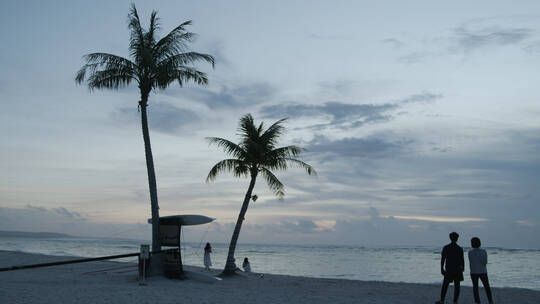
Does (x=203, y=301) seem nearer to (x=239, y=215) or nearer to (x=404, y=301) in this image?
(x=404, y=301)

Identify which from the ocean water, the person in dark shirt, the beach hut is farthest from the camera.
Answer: the ocean water

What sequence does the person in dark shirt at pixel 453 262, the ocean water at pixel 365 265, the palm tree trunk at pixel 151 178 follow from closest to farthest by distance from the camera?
the person in dark shirt at pixel 453 262
the palm tree trunk at pixel 151 178
the ocean water at pixel 365 265

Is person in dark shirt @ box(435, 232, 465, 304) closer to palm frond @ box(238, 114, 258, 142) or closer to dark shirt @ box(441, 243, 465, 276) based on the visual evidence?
dark shirt @ box(441, 243, 465, 276)

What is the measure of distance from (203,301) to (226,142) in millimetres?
11548

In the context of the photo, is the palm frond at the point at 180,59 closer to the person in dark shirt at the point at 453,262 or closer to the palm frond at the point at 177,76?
the palm frond at the point at 177,76

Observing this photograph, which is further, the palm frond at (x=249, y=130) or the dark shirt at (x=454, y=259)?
the palm frond at (x=249, y=130)

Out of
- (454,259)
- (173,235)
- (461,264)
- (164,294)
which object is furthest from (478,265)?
(173,235)

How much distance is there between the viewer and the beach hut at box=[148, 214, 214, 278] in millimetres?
16619

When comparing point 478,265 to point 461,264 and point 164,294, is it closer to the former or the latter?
point 461,264

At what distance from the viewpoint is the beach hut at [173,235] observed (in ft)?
54.5

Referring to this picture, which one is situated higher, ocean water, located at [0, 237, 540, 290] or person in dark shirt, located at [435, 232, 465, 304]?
person in dark shirt, located at [435, 232, 465, 304]

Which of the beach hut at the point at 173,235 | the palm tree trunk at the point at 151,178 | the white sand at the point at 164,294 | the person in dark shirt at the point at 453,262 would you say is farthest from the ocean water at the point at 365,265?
the person in dark shirt at the point at 453,262

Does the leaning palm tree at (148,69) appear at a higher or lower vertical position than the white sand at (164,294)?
higher

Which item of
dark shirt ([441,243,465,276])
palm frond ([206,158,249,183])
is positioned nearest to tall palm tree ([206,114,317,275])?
palm frond ([206,158,249,183])
